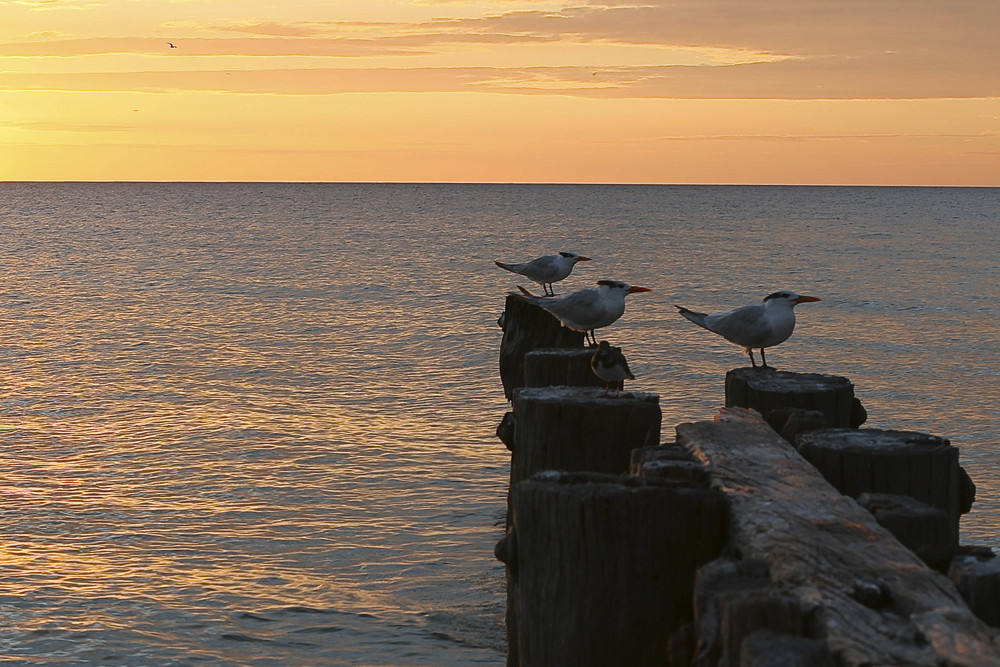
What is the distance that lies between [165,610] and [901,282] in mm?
39536

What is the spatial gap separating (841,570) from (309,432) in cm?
1294

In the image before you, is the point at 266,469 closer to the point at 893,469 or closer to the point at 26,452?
the point at 26,452

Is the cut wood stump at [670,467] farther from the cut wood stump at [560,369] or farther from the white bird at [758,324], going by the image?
the white bird at [758,324]

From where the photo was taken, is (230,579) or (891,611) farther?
(230,579)

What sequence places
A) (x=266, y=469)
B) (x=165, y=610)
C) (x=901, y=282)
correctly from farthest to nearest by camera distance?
(x=901, y=282)
(x=266, y=469)
(x=165, y=610)

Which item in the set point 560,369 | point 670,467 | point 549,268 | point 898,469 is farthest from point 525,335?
point 670,467

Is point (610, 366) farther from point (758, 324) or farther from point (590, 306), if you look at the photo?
point (590, 306)

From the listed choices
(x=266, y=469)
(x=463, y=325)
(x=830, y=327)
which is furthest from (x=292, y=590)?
(x=830, y=327)

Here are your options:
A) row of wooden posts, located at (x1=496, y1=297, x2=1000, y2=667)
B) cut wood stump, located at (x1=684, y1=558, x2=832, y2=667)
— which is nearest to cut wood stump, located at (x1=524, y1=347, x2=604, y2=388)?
row of wooden posts, located at (x1=496, y1=297, x2=1000, y2=667)

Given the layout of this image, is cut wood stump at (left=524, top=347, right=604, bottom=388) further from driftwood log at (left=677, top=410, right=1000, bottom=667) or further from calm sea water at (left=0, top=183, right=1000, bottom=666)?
driftwood log at (left=677, top=410, right=1000, bottom=667)

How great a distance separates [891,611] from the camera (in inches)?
117

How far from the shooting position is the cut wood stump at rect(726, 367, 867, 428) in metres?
5.71

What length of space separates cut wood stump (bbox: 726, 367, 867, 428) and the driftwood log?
3.91 feet

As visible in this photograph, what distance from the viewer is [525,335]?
1090 centimetres
